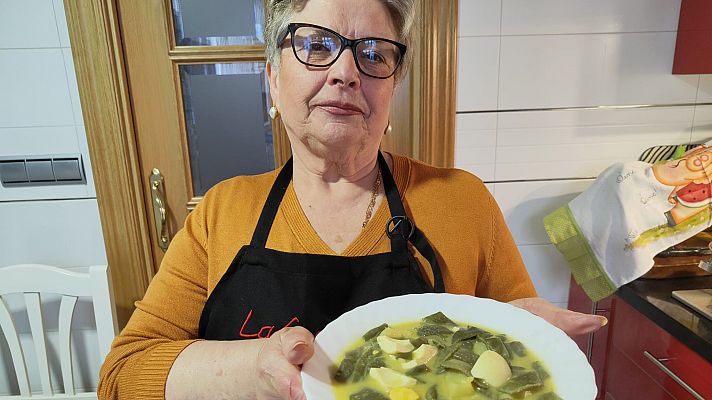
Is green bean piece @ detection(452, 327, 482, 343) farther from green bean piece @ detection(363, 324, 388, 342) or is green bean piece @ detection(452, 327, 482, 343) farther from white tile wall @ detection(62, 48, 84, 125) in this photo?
white tile wall @ detection(62, 48, 84, 125)

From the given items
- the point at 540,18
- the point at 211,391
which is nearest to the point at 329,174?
the point at 211,391

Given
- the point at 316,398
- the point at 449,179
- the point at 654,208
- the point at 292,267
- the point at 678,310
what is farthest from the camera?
the point at 654,208

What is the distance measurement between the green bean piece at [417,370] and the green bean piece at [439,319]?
0.32ft

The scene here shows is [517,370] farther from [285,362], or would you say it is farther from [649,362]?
[649,362]

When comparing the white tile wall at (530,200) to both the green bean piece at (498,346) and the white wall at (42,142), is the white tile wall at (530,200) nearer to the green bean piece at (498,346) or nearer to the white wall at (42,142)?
the green bean piece at (498,346)

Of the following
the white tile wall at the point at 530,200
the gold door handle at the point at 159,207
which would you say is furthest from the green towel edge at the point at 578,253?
the gold door handle at the point at 159,207

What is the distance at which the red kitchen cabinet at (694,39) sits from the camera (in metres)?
1.42

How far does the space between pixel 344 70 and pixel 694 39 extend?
1.32 meters

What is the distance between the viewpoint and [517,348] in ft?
2.05

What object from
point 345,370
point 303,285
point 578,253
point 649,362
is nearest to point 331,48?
point 303,285

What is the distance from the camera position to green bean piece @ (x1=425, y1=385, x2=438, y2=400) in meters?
0.53

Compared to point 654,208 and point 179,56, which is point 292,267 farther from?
point 654,208

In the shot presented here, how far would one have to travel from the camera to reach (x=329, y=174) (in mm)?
937

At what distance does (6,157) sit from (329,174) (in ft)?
3.97
